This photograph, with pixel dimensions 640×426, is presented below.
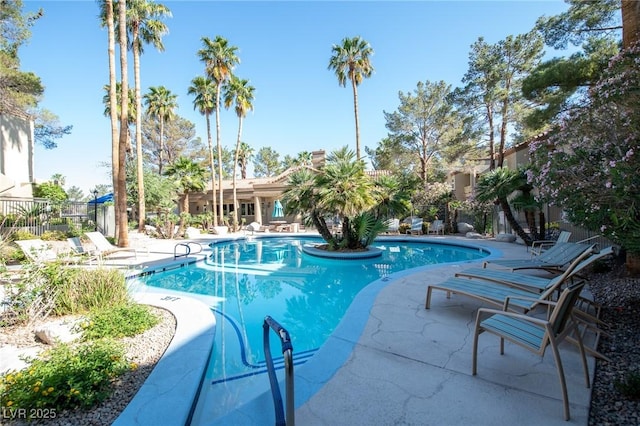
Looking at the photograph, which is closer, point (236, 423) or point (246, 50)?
point (236, 423)

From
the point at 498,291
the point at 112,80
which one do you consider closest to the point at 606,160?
the point at 498,291

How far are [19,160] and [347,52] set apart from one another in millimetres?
22575

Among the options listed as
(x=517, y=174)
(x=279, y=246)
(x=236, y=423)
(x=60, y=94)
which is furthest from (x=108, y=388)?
(x=60, y=94)

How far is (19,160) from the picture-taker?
697 inches

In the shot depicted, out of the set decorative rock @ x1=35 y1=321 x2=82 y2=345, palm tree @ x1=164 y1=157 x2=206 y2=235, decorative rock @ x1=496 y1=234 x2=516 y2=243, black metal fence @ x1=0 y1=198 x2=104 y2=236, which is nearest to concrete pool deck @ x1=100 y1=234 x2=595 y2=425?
decorative rock @ x1=35 y1=321 x2=82 y2=345

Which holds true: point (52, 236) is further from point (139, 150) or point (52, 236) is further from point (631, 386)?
point (631, 386)

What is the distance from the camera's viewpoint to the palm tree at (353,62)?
76.4ft

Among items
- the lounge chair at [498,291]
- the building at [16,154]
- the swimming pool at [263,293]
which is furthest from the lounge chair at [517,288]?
the building at [16,154]

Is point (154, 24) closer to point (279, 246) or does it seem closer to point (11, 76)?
point (11, 76)

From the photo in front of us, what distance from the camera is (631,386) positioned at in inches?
95.3

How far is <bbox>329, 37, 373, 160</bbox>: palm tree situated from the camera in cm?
2328

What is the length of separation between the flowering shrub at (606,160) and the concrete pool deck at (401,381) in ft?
5.41

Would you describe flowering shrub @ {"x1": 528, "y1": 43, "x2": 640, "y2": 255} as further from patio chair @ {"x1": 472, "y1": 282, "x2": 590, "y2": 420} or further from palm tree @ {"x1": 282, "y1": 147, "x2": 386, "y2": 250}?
palm tree @ {"x1": 282, "y1": 147, "x2": 386, "y2": 250}

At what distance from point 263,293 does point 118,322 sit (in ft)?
12.5
